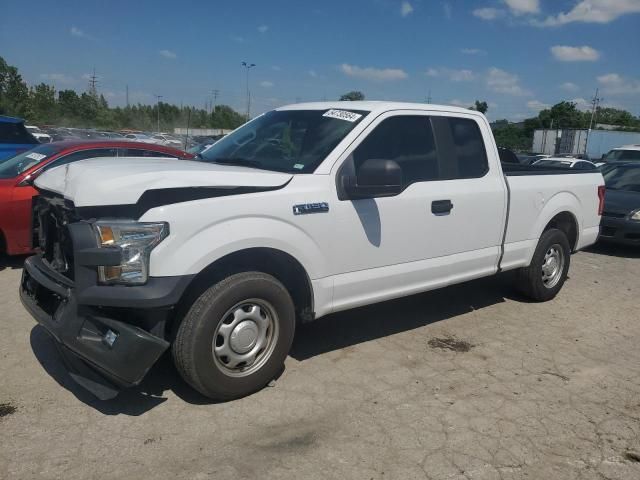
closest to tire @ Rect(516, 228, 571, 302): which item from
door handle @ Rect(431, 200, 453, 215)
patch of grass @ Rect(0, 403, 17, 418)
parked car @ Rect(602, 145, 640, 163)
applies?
door handle @ Rect(431, 200, 453, 215)

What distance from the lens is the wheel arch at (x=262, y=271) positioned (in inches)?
134

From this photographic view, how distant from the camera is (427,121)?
4742 millimetres

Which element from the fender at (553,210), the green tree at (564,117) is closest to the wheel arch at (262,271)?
the fender at (553,210)

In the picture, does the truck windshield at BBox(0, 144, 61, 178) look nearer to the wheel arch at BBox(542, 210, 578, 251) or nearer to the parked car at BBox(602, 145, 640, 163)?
the wheel arch at BBox(542, 210, 578, 251)

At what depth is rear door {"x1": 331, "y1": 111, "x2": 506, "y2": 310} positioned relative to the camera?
159 inches

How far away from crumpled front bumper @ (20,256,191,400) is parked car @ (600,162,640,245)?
8.38m

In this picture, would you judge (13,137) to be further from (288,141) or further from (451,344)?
(451,344)

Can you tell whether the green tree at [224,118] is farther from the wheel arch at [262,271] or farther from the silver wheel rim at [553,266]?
the wheel arch at [262,271]

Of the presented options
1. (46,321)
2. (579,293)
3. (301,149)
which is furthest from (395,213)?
(579,293)

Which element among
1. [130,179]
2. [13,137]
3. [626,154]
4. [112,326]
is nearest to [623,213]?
[130,179]

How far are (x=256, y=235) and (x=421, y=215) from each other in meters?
1.56

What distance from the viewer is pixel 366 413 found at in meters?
3.58

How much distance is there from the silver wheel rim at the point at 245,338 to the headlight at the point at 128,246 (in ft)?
1.95

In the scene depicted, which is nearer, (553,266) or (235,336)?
(235,336)
